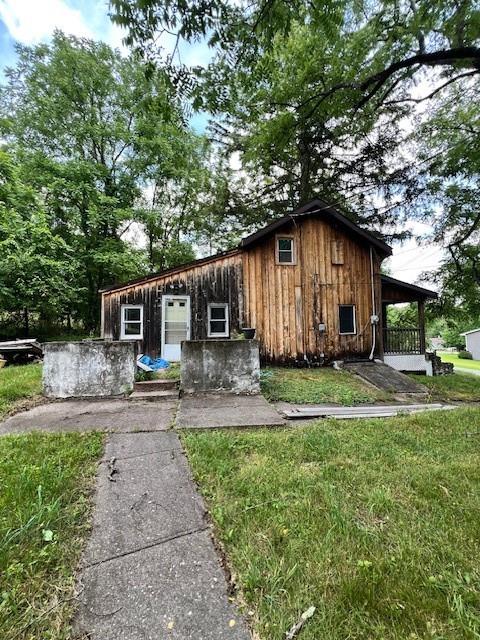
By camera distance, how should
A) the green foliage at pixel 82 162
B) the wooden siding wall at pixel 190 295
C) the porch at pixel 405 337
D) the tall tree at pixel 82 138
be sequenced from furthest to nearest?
the tall tree at pixel 82 138 < the green foliage at pixel 82 162 < the porch at pixel 405 337 < the wooden siding wall at pixel 190 295

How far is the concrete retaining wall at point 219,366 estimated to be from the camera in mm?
6191

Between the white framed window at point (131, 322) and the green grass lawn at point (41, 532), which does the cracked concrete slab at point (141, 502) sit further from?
the white framed window at point (131, 322)

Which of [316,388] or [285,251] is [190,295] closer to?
[285,251]

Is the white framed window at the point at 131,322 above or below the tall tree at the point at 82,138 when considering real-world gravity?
below

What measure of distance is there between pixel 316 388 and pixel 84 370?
5092 millimetres

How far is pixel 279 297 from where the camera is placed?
10.2 m

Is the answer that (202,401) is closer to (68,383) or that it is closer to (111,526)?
(68,383)

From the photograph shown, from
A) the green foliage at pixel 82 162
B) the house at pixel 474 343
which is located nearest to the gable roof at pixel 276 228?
the green foliage at pixel 82 162

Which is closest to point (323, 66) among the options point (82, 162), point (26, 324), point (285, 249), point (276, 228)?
point (276, 228)

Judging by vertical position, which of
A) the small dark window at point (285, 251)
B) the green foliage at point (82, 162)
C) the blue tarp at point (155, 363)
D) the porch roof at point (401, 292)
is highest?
the green foliage at point (82, 162)

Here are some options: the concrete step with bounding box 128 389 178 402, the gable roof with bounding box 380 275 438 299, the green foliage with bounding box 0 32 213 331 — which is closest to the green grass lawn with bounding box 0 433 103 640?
the concrete step with bounding box 128 389 178 402

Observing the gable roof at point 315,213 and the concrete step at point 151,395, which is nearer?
the concrete step at point 151,395

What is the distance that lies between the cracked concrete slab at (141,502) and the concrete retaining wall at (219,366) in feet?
8.94

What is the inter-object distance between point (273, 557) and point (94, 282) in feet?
59.3
